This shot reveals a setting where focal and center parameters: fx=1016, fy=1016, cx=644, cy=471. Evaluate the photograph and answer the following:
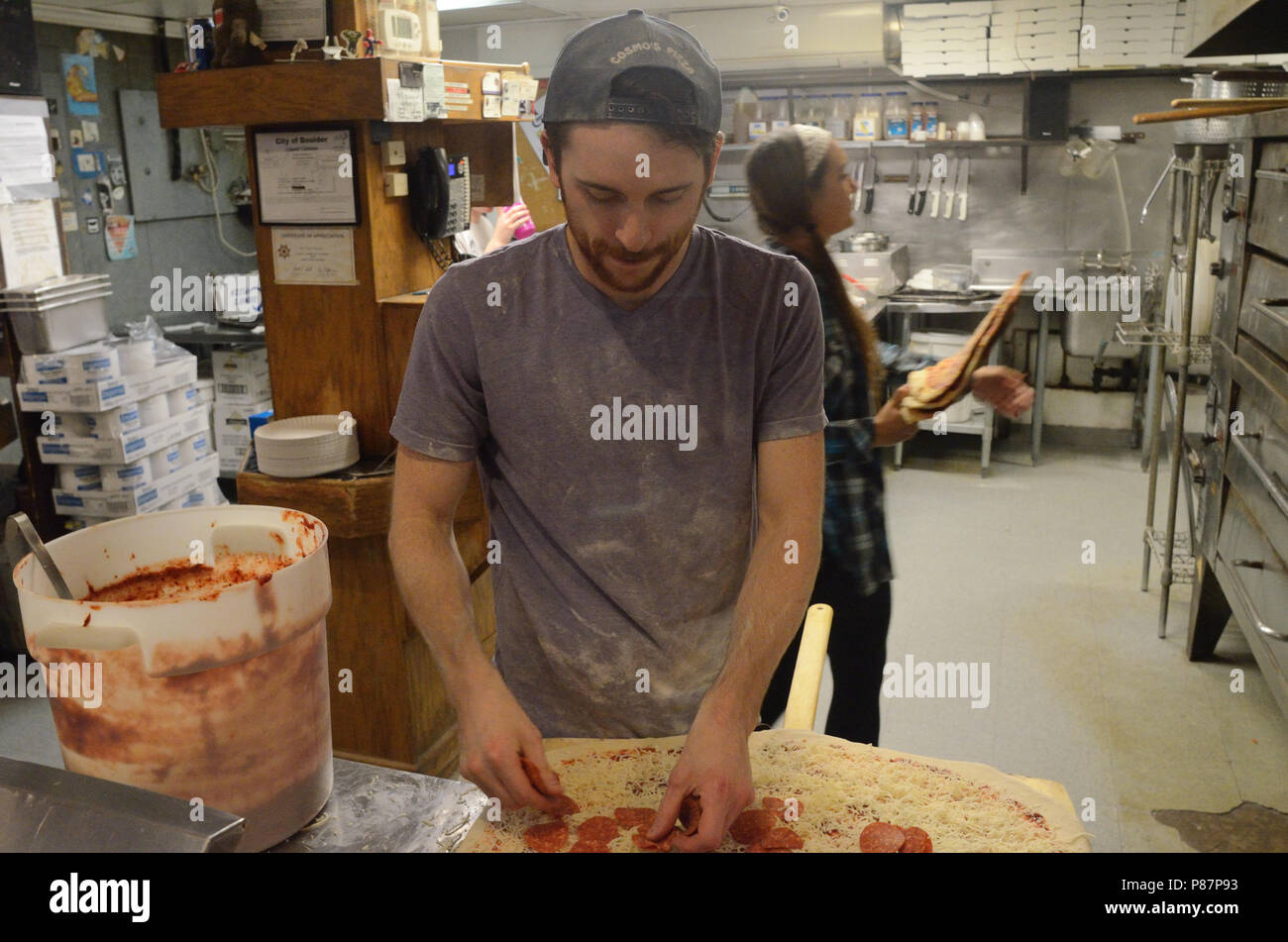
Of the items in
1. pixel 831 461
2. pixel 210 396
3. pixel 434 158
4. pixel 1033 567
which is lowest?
pixel 1033 567

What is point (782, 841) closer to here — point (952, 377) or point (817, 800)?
point (817, 800)

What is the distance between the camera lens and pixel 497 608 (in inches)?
61.6

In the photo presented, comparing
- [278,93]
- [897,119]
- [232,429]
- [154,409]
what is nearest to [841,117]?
[897,119]

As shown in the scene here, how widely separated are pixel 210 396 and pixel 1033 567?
439 centimetres

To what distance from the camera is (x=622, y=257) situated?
51.1 inches

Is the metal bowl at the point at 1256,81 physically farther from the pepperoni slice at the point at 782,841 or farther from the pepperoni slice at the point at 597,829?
the pepperoni slice at the point at 597,829

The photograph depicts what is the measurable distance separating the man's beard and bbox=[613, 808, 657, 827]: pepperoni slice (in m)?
0.67

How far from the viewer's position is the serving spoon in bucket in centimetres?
106

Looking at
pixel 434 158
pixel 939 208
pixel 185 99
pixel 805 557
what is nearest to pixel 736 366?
pixel 805 557

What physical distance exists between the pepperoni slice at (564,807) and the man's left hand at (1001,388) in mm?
1555

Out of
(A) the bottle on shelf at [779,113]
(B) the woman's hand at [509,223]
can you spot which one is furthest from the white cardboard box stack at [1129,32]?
(B) the woman's hand at [509,223]

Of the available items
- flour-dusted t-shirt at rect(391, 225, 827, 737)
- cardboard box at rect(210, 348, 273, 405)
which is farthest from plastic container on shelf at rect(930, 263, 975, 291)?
flour-dusted t-shirt at rect(391, 225, 827, 737)

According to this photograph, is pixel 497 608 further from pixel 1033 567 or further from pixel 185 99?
pixel 1033 567

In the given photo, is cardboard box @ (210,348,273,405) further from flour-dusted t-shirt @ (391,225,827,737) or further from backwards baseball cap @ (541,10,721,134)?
backwards baseball cap @ (541,10,721,134)
